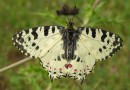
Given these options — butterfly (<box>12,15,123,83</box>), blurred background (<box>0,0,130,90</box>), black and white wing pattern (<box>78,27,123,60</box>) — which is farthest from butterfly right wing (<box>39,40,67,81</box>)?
blurred background (<box>0,0,130,90</box>)

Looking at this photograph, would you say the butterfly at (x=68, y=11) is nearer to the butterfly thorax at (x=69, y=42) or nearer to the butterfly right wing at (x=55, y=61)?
the butterfly thorax at (x=69, y=42)

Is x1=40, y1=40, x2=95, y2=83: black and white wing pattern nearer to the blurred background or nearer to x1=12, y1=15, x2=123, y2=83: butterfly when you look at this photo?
x1=12, y1=15, x2=123, y2=83: butterfly

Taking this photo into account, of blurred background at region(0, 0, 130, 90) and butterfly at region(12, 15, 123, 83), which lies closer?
butterfly at region(12, 15, 123, 83)

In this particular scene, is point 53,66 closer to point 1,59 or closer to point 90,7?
point 90,7

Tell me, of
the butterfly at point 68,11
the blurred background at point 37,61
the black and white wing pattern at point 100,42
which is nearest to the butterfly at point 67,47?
the black and white wing pattern at point 100,42

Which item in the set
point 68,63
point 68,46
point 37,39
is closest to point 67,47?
point 68,46

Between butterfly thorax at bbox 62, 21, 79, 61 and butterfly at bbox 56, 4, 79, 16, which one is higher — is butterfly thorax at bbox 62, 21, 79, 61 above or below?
below

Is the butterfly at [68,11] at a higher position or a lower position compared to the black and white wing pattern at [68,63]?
higher
